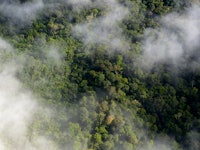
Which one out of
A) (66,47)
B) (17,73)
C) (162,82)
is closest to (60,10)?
(66,47)

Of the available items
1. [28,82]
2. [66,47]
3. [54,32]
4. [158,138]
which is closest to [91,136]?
[158,138]

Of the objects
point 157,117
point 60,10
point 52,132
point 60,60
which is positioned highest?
point 60,10

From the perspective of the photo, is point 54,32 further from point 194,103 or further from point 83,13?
point 194,103

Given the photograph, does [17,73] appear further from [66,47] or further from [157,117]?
[157,117]

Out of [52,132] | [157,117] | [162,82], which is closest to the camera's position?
[52,132]

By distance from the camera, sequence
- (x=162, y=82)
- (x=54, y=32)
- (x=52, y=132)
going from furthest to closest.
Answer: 1. (x=54, y=32)
2. (x=162, y=82)
3. (x=52, y=132)

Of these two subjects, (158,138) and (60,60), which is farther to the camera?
(60,60)

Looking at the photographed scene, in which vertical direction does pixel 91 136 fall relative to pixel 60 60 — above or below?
below
